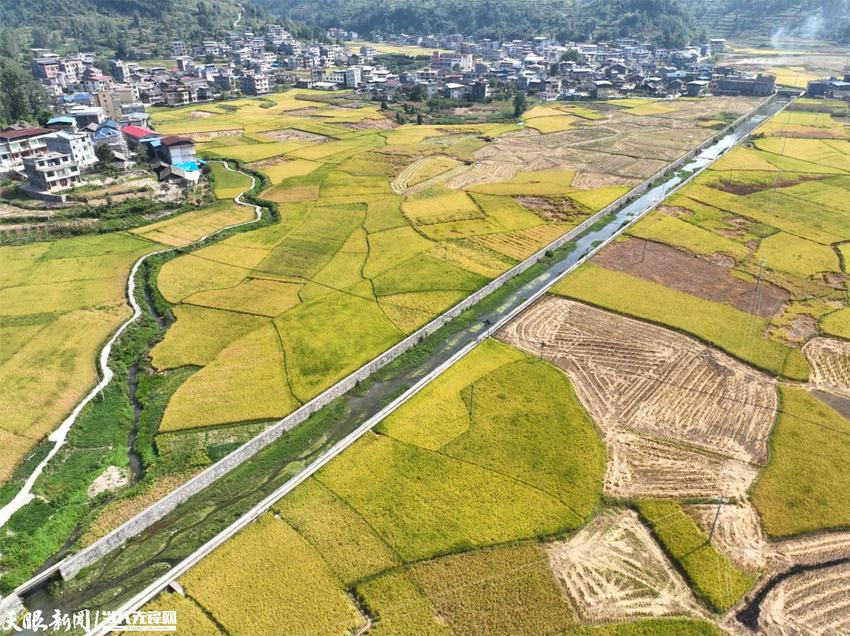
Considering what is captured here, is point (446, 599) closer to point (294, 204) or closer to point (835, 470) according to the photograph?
point (835, 470)

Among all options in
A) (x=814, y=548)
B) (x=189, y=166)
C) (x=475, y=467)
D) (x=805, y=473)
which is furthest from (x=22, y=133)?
(x=814, y=548)

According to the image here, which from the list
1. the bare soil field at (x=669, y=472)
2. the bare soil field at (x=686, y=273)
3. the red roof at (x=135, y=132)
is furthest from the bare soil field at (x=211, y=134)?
the bare soil field at (x=669, y=472)

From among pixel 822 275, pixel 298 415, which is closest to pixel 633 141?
pixel 822 275

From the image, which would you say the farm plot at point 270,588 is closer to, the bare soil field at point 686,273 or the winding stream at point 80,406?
the winding stream at point 80,406

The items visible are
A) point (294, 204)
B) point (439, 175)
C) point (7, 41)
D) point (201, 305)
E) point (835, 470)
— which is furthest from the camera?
point (7, 41)

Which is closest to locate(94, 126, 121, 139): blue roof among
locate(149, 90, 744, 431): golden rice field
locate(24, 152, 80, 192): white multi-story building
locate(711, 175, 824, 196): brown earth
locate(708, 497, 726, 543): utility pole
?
locate(24, 152, 80, 192): white multi-story building

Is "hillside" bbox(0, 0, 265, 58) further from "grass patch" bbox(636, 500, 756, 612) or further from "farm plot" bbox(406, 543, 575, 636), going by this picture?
"grass patch" bbox(636, 500, 756, 612)
